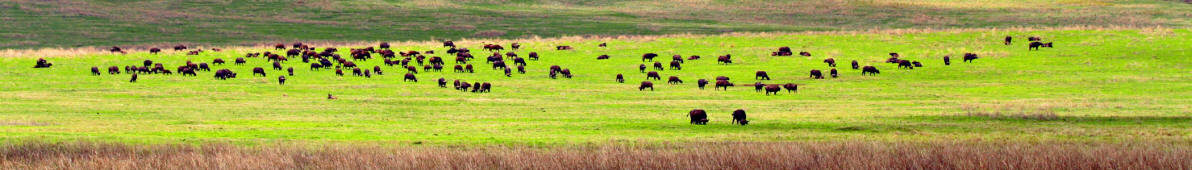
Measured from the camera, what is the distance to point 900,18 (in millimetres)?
130000

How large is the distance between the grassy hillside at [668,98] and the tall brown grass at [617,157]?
10.1 feet

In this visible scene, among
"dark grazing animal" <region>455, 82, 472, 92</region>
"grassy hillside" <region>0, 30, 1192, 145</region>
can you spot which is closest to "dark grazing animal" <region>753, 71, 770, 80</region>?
"grassy hillside" <region>0, 30, 1192, 145</region>

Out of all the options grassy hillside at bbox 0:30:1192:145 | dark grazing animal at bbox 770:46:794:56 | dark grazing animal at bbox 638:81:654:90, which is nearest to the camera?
grassy hillside at bbox 0:30:1192:145

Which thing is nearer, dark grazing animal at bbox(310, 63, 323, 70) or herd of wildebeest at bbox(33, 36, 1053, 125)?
herd of wildebeest at bbox(33, 36, 1053, 125)

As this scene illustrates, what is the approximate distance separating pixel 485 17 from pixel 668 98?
83205 mm

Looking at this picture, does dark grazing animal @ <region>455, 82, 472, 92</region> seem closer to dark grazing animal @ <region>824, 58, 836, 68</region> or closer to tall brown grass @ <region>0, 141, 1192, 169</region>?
dark grazing animal @ <region>824, 58, 836, 68</region>

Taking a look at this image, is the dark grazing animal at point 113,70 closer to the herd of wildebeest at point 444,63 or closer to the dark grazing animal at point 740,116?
the herd of wildebeest at point 444,63

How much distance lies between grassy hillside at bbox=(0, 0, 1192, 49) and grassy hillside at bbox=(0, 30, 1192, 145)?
34.8m

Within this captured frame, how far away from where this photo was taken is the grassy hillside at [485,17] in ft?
371

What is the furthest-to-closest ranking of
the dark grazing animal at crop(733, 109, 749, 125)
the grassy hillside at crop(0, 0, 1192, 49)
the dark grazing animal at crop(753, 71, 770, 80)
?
the grassy hillside at crop(0, 0, 1192, 49), the dark grazing animal at crop(753, 71, 770, 80), the dark grazing animal at crop(733, 109, 749, 125)

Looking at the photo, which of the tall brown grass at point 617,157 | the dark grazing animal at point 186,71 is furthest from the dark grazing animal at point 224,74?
the tall brown grass at point 617,157

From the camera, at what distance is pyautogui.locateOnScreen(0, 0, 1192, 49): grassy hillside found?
11319cm

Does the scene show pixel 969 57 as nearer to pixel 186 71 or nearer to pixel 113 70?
pixel 186 71

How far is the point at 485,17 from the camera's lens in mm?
130750
